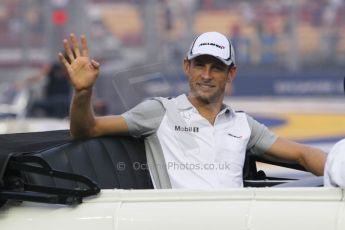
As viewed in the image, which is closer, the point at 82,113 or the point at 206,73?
the point at 82,113

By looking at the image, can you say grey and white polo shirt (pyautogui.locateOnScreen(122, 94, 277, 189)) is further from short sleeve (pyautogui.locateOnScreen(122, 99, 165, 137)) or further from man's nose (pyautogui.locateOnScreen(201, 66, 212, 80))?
man's nose (pyautogui.locateOnScreen(201, 66, 212, 80))

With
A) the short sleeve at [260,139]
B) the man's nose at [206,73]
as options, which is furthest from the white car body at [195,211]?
the short sleeve at [260,139]

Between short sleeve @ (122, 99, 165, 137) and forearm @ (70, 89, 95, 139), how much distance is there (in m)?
0.22

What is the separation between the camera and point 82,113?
13.1 feet

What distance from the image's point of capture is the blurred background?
24812 millimetres

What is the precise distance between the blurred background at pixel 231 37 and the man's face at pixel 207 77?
18.1 metres

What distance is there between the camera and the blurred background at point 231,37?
81.4ft

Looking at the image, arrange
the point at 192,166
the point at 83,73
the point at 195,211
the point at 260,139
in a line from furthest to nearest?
the point at 260,139, the point at 192,166, the point at 83,73, the point at 195,211

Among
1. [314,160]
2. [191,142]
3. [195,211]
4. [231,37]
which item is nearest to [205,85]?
[191,142]

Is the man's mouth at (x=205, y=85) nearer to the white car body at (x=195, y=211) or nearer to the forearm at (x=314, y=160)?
the forearm at (x=314, y=160)

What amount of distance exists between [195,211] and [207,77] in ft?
4.01

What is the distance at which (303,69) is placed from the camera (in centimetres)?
2639

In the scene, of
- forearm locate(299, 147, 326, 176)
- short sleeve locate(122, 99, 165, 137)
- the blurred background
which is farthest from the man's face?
the blurred background

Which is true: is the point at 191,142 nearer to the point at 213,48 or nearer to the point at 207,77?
the point at 207,77
